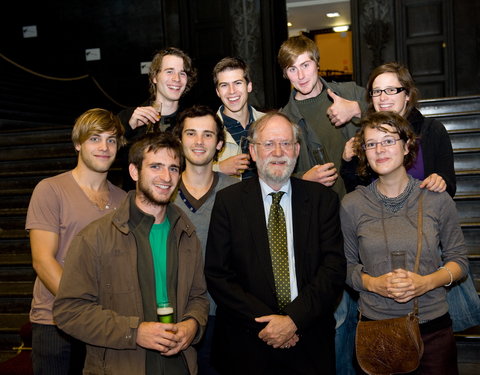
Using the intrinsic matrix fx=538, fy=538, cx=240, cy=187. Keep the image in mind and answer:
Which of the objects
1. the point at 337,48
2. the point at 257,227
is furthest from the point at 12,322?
the point at 337,48

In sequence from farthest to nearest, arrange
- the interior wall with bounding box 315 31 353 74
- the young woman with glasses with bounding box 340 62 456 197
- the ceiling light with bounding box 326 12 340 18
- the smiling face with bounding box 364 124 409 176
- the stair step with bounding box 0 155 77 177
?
the interior wall with bounding box 315 31 353 74 < the ceiling light with bounding box 326 12 340 18 < the stair step with bounding box 0 155 77 177 < the young woman with glasses with bounding box 340 62 456 197 < the smiling face with bounding box 364 124 409 176

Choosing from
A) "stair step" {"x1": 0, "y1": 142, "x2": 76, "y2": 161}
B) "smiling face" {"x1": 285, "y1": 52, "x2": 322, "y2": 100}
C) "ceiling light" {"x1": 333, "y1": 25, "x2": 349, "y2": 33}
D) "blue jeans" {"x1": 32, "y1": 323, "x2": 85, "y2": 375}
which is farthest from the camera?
"ceiling light" {"x1": 333, "y1": 25, "x2": 349, "y2": 33}

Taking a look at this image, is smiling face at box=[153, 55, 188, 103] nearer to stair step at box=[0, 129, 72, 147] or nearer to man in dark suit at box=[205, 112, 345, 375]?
man in dark suit at box=[205, 112, 345, 375]

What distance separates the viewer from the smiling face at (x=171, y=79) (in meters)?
3.18

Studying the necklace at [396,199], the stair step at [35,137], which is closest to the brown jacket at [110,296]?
the necklace at [396,199]

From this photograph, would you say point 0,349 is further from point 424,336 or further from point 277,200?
point 424,336

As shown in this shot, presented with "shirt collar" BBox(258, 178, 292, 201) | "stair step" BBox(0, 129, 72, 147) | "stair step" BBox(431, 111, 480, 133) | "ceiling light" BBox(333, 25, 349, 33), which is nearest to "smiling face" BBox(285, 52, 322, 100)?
"shirt collar" BBox(258, 178, 292, 201)

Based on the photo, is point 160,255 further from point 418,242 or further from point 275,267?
point 418,242

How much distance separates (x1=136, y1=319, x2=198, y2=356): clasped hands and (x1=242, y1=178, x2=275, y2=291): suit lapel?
0.45 metres

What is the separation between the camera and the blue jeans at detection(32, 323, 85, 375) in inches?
98.3

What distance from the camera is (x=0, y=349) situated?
4.10 meters

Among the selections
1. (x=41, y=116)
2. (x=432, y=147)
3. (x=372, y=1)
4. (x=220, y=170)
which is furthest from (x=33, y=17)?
(x=432, y=147)

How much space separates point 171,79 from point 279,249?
4.45 feet

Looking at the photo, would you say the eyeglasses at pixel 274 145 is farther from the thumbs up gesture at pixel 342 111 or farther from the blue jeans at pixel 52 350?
the blue jeans at pixel 52 350
